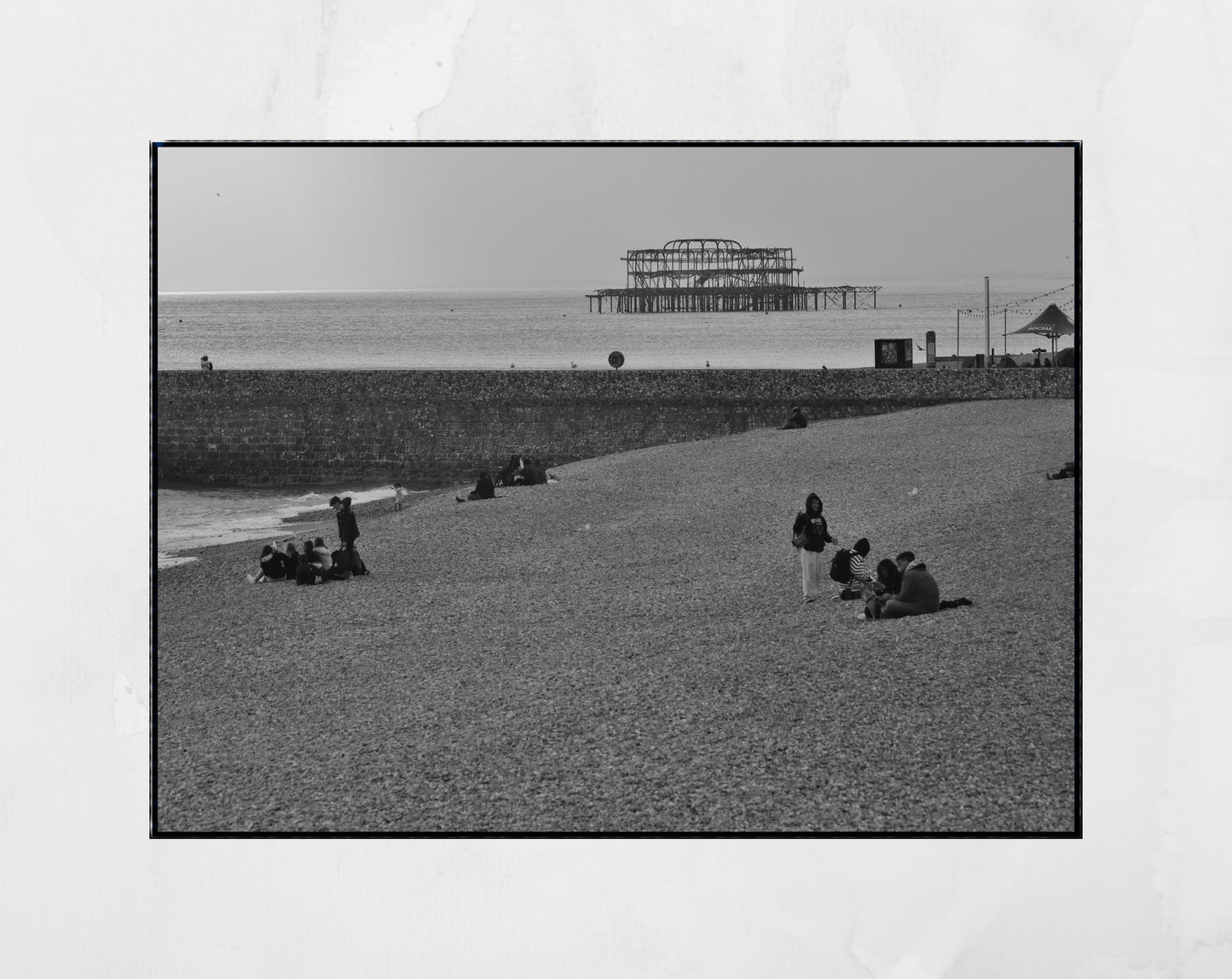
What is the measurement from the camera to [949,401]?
9.09 metres

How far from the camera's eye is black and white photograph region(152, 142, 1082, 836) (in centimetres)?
564

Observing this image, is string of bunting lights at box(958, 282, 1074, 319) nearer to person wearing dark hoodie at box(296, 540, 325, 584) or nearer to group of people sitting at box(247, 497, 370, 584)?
group of people sitting at box(247, 497, 370, 584)

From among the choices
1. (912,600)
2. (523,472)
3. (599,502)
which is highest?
(523,472)

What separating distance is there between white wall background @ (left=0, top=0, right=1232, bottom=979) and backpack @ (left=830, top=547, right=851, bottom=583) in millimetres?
1415

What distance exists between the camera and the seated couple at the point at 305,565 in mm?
7602

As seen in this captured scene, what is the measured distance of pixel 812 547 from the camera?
6898 mm

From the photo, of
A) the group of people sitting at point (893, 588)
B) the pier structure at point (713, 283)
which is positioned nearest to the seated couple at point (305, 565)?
the pier structure at point (713, 283)

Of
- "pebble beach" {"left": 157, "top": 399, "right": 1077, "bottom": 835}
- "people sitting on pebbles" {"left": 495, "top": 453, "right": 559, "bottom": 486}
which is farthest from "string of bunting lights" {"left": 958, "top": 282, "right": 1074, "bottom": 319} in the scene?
"people sitting on pebbles" {"left": 495, "top": 453, "right": 559, "bottom": 486}

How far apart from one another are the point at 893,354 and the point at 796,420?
1.27 meters

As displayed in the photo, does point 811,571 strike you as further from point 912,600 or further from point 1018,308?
point 1018,308
